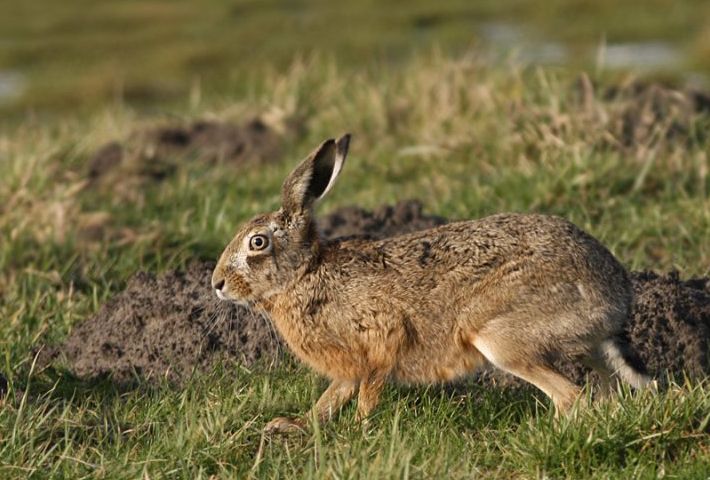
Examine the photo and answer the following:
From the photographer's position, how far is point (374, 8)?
24.4 meters

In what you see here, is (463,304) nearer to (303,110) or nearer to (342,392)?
(342,392)

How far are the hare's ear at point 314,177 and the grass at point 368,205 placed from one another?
79 cm

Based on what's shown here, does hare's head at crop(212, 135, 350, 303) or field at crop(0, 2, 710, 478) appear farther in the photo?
hare's head at crop(212, 135, 350, 303)

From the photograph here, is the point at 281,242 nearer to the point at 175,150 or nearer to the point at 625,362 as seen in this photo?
the point at 625,362

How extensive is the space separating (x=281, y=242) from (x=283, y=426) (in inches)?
34.0

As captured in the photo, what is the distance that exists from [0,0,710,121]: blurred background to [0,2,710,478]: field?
4.85m

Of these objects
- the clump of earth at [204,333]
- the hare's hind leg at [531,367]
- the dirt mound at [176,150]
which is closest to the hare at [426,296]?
the hare's hind leg at [531,367]

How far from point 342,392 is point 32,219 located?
3420 mm

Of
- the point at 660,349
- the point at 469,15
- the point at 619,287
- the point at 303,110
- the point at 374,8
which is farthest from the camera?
the point at 374,8

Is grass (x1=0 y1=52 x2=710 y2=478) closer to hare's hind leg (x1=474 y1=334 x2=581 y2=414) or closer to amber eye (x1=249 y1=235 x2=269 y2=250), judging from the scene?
hare's hind leg (x1=474 y1=334 x2=581 y2=414)

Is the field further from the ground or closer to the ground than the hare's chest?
closer to the ground

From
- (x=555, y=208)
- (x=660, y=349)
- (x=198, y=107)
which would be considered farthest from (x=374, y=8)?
(x=660, y=349)

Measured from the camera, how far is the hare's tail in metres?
5.57

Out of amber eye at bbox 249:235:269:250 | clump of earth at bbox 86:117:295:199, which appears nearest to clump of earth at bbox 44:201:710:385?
amber eye at bbox 249:235:269:250
